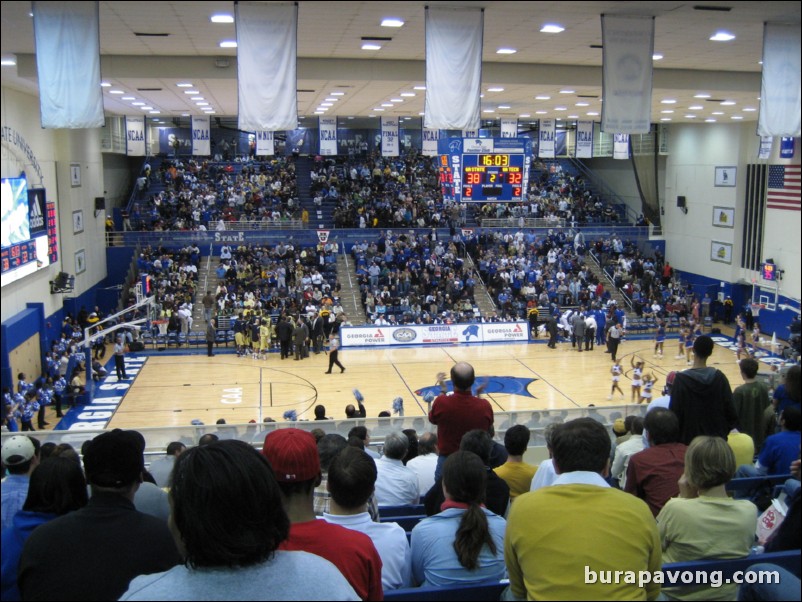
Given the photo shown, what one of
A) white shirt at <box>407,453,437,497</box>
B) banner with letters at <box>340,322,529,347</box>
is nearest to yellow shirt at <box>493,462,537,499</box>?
white shirt at <box>407,453,437,497</box>

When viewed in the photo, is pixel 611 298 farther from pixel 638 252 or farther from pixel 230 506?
pixel 230 506

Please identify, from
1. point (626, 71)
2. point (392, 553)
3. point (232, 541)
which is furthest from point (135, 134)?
point (232, 541)

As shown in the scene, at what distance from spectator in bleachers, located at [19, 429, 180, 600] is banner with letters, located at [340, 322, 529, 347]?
23494 mm

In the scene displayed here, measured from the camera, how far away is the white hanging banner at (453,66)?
9.62 m

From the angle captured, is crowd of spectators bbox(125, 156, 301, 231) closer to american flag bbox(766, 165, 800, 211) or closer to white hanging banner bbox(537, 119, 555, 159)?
white hanging banner bbox(537, 119, 555, 159)

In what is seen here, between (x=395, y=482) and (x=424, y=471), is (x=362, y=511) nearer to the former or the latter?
(x=395, y=482)

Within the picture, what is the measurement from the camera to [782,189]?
2898 centimetres

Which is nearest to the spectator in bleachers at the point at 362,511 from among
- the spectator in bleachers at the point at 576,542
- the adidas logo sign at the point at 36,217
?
the spectator in bleachers at the point at 576,542

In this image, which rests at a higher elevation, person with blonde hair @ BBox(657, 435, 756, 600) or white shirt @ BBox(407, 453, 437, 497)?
person with blonde hair @ BBox(657, 435, 756, 600)

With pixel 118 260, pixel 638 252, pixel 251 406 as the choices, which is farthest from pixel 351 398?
pixel 638 252

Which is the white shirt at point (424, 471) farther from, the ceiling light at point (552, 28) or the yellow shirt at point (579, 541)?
the ceiling light at point (552, 28)

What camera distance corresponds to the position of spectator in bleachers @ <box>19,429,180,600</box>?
248cm

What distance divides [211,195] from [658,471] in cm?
3452

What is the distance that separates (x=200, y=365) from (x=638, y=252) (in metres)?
20.6
